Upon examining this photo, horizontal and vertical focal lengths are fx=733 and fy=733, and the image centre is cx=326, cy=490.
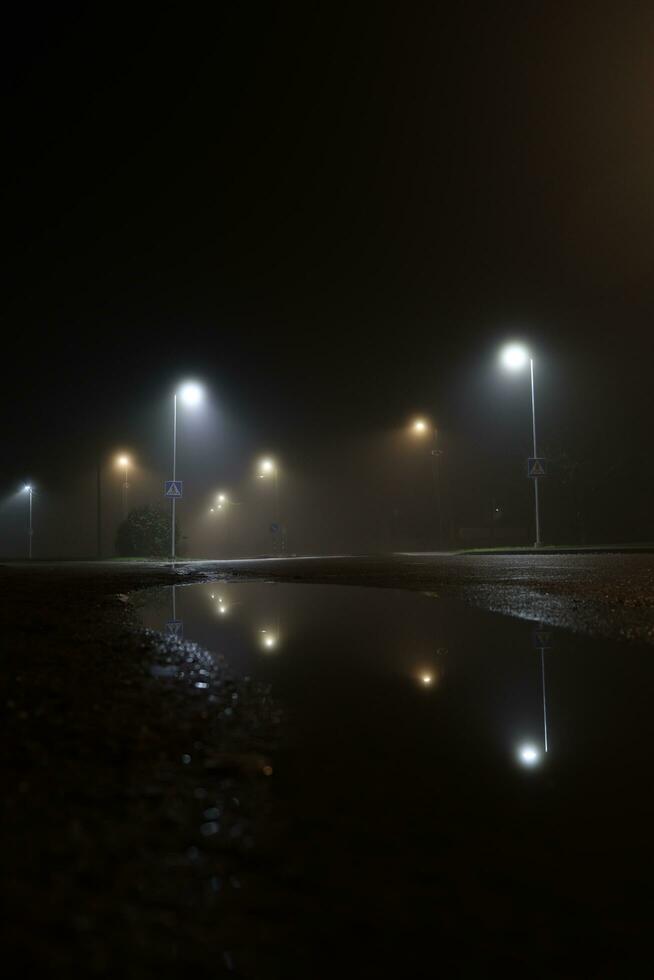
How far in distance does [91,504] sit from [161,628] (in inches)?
2132

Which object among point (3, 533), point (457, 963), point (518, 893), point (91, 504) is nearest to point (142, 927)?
point (457, 963)

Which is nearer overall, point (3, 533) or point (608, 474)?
point (608, 474)

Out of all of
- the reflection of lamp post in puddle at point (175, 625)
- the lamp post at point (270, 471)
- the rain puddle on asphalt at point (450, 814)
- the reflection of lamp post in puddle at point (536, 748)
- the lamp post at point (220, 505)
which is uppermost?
the lamp post at point (270, 471)

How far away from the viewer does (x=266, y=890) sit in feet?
5.03

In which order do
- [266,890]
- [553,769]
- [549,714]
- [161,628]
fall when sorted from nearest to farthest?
[266,890], [553,769], [549,714], [161,628]

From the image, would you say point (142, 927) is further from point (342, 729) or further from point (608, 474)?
point (608, 474)

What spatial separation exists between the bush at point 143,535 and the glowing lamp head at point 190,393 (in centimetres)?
873

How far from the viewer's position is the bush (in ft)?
127

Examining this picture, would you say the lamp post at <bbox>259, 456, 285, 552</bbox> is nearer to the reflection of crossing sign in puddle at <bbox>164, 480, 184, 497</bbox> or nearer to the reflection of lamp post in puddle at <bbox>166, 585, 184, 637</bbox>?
the reflection of crossing sign in puddle at <bbox>164, 480, 184, 497</bbox>

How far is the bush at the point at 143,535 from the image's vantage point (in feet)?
127

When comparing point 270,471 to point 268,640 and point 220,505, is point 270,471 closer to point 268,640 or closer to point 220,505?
point 220,505

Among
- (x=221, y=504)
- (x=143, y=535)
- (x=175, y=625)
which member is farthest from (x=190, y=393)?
(x=221, y=504)

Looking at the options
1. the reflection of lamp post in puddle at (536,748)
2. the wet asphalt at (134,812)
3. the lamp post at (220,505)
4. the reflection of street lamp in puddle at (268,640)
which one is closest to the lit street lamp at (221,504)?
the lamp post at (220,505)

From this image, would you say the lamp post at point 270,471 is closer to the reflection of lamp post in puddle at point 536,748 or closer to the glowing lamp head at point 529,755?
the reflection of lamp post in puddle at point 536,748
